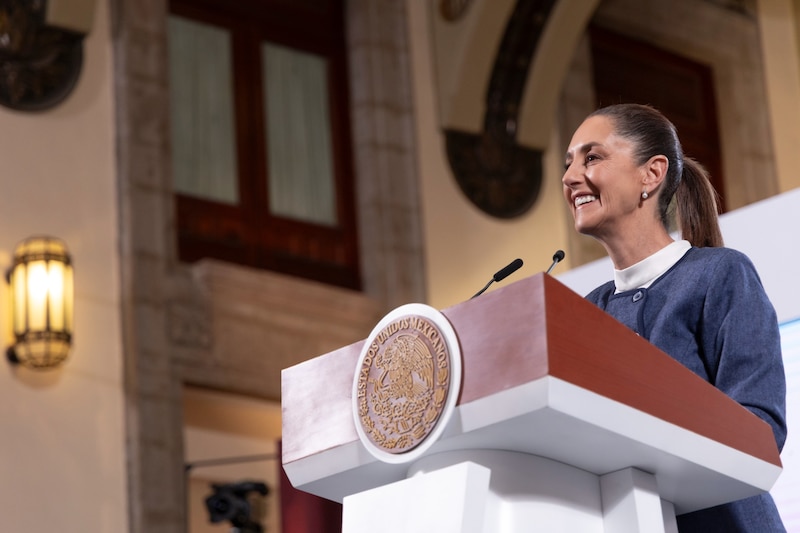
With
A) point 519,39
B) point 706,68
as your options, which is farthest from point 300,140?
point 706,68

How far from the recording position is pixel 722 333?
2055mm

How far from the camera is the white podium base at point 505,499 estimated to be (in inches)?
66.5

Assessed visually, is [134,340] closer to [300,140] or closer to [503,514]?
[300,140]

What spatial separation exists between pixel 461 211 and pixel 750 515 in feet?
24.3

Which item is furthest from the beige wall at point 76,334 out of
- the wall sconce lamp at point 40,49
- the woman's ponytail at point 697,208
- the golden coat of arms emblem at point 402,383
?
the golden coat of arms emblem at point 402,383

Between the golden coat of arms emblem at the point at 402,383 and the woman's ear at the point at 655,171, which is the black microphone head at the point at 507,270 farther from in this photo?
the golden coat of arms emblem at the point at 402,383

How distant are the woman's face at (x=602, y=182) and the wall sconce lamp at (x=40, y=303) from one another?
17.1ft

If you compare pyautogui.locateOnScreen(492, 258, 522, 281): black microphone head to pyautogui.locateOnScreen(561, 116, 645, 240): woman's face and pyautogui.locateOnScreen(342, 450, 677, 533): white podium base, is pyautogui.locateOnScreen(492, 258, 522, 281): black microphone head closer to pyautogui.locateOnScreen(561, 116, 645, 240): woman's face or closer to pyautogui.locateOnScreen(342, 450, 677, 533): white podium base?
pyautogui.locateOnScreen(561, 116, 645, 240): woman's face

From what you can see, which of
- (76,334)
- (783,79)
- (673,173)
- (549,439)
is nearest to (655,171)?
(673,173)

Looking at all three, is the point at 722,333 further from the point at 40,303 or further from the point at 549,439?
the point at 40,303

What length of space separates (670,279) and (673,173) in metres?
0.19

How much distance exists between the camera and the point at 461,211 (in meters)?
9.38

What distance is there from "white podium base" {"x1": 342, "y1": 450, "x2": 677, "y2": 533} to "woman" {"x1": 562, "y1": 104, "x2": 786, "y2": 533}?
25 centimetres

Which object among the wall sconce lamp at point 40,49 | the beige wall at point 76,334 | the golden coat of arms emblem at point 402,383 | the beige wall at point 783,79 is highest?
the beige wall at point 783,79
